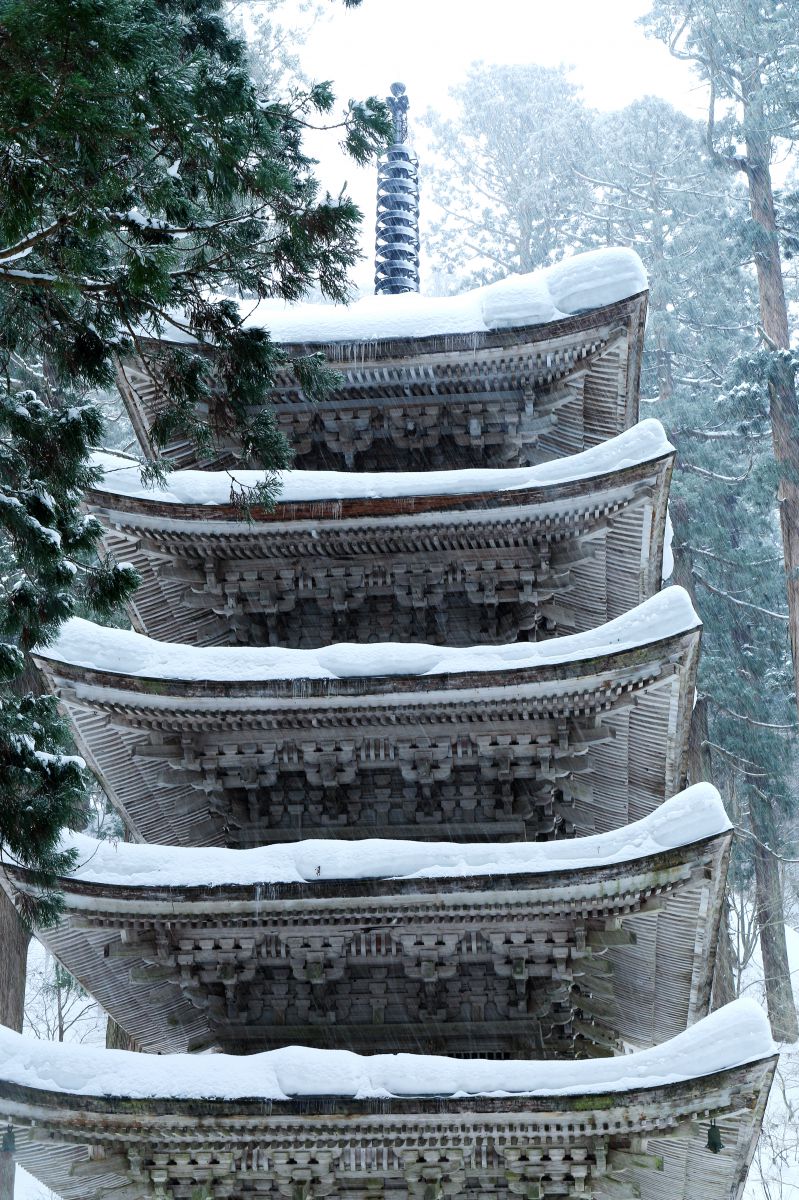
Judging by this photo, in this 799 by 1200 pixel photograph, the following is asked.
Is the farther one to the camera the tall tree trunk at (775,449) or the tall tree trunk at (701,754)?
the tall tree trunk at (775,449)

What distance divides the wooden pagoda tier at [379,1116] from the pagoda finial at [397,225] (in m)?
7.94

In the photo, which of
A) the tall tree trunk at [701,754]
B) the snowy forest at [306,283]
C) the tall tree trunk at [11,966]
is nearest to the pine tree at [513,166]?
the snowy forest at [306,283]

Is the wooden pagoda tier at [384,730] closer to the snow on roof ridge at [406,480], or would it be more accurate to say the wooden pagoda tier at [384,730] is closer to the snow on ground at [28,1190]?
the snow on roof ridge at [406,480]

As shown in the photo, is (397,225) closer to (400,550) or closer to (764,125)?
(400,550)

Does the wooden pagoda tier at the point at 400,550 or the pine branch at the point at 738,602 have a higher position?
the wooden pagoda tier at the point at 400,550

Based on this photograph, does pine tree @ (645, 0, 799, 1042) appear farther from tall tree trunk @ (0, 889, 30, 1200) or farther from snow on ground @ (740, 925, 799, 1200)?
tall tree trunk @ (0, 889, 30, 1200)

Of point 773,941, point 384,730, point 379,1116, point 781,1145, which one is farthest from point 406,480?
point 773,941

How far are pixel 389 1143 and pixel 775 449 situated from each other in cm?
1819

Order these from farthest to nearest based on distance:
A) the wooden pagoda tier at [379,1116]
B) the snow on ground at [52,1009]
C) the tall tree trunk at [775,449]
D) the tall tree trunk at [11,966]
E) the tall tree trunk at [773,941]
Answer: the snow on ground at [52,1009] < the tall tree trunk at [773,941] < the tall tree trunk at [775,449] < the tall tree trunk at [11,966] < the wooden pagoda tier at [379,1116]

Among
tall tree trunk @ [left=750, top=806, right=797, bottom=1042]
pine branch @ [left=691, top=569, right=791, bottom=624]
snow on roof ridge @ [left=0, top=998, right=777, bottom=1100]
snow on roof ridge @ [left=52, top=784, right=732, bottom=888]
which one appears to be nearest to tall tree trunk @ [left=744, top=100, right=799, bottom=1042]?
tall tree trunk @ [left=750, top=806, right=797, bottom=1042]

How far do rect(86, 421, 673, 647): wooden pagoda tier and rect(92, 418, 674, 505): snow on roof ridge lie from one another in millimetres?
14

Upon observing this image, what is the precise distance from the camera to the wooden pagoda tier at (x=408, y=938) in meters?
7.91

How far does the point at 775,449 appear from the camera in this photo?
22828 mm

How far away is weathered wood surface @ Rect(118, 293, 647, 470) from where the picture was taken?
973 centimetres
